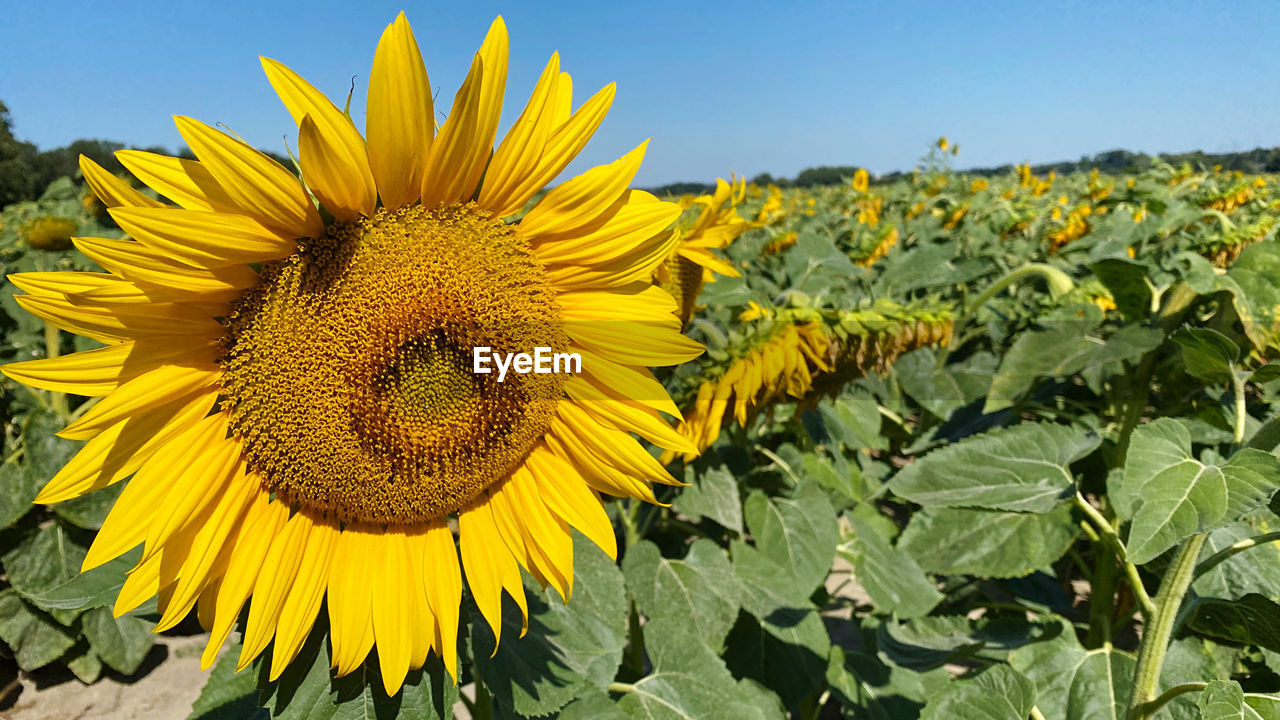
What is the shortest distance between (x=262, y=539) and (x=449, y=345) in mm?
388

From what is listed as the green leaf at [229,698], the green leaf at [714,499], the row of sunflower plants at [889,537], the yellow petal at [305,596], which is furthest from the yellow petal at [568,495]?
the green leaf at [714,499]

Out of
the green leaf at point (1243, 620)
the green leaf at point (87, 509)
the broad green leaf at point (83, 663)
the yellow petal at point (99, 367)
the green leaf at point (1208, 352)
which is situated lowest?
the broad green leaf at point (83, 663)

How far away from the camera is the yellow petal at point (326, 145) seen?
803mm

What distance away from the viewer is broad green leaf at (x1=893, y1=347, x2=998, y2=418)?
3.10m

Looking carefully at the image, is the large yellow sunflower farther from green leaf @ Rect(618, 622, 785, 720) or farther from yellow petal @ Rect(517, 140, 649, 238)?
green leaf @ Rect(618, 622, 785, 720)

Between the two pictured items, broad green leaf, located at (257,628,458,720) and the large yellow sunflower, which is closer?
the large yellow sunflower

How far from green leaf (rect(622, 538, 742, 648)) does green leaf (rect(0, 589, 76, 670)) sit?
2445 mm

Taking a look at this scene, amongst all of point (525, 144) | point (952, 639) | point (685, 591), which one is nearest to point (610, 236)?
point (525, 144)

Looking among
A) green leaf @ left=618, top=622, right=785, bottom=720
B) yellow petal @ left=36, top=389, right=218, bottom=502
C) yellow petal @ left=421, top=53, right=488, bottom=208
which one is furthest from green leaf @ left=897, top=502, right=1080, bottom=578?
yellow petal @ left=36, top=389, right=218, bottom=502

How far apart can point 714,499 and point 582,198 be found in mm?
1242

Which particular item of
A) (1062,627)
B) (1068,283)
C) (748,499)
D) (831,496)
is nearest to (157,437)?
(748,499)

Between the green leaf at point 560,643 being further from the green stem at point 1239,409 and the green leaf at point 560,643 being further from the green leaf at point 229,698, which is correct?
the green stem at point 1239,409

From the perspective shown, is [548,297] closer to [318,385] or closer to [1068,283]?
[318,385]

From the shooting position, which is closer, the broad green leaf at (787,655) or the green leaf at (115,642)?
the broad green leaf at (787,655)
